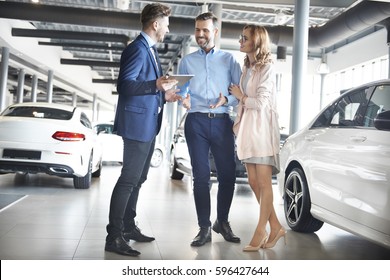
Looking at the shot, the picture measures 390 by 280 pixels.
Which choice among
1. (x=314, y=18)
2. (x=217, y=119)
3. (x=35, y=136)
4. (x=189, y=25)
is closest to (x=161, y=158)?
(x=189, y=25)

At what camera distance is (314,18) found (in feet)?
38.9

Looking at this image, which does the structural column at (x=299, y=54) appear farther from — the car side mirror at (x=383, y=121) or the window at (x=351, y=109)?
the car side mirror at (x=383, y=121)

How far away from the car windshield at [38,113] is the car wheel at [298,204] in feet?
11.1

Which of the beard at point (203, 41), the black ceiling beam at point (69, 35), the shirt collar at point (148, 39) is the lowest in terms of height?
the shirt collar at point (148, 39)

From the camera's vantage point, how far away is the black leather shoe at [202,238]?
321cm

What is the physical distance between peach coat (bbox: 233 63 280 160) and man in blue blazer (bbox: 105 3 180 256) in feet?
1.64

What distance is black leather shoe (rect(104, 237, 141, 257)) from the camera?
2.86 m

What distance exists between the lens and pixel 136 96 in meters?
2.92

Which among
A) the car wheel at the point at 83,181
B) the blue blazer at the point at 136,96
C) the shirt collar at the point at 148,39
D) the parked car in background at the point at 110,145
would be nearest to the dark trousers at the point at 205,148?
the blue blazer at the point at 136,96

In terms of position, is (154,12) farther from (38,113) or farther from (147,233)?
(38,113)

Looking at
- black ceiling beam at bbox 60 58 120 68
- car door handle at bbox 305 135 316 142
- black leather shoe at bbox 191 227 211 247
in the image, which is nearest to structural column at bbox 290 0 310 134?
car door handle at bbox 305 135 316 142

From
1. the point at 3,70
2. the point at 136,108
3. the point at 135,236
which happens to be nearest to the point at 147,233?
the point at 135,236

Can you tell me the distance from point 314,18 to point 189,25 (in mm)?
3679
